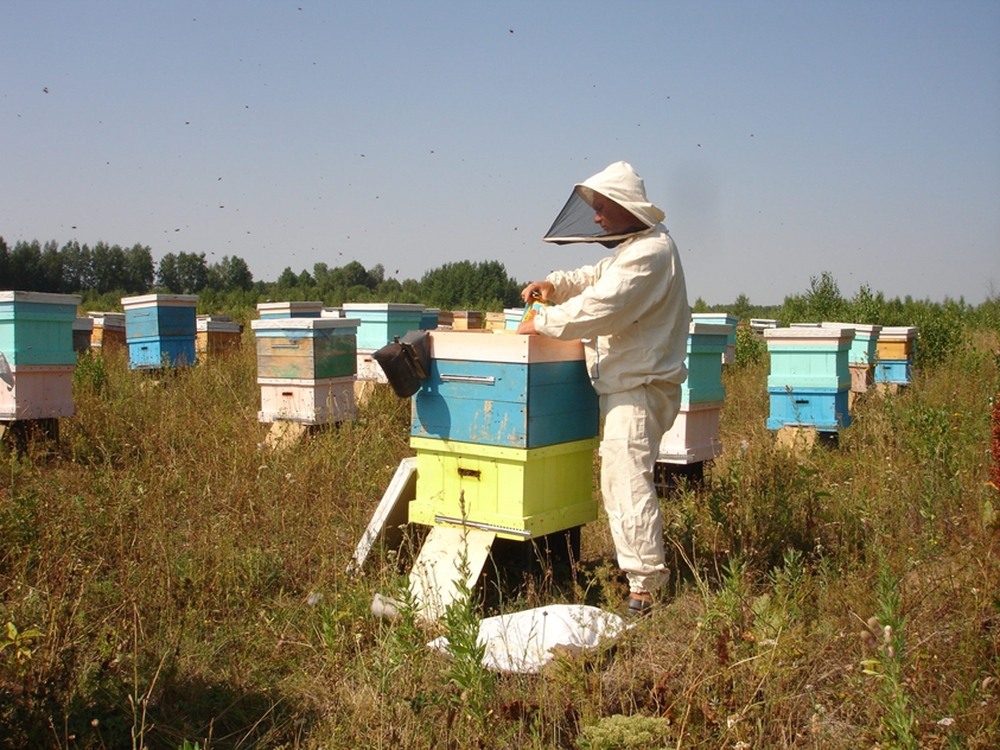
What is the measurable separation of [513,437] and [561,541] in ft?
3.15

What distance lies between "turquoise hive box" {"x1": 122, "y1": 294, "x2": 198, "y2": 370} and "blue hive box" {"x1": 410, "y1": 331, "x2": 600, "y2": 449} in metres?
7.67

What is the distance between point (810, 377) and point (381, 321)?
4.62m

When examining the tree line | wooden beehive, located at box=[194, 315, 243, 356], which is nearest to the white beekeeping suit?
wooden beehive, located at box=[194, 315, 243, 356]

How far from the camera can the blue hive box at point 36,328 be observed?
6812 millimetres

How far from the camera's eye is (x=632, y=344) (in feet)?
13.6

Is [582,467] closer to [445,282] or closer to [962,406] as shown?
[962,406]

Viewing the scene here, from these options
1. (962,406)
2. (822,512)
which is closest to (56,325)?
(822,512)

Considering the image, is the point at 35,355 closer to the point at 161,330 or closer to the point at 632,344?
the point at 161,330

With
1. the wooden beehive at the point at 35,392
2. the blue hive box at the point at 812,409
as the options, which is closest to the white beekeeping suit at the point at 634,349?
the blue hive box at the point at 812,409

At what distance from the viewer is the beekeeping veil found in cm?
411

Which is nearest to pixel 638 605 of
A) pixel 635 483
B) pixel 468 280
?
pixel 635 483

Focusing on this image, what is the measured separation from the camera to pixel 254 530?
4.98m

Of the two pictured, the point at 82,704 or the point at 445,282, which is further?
the point at 445,282

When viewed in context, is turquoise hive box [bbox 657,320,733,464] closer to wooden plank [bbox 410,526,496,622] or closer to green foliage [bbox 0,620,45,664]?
wooden plank [bbox 410,526,496,622]
